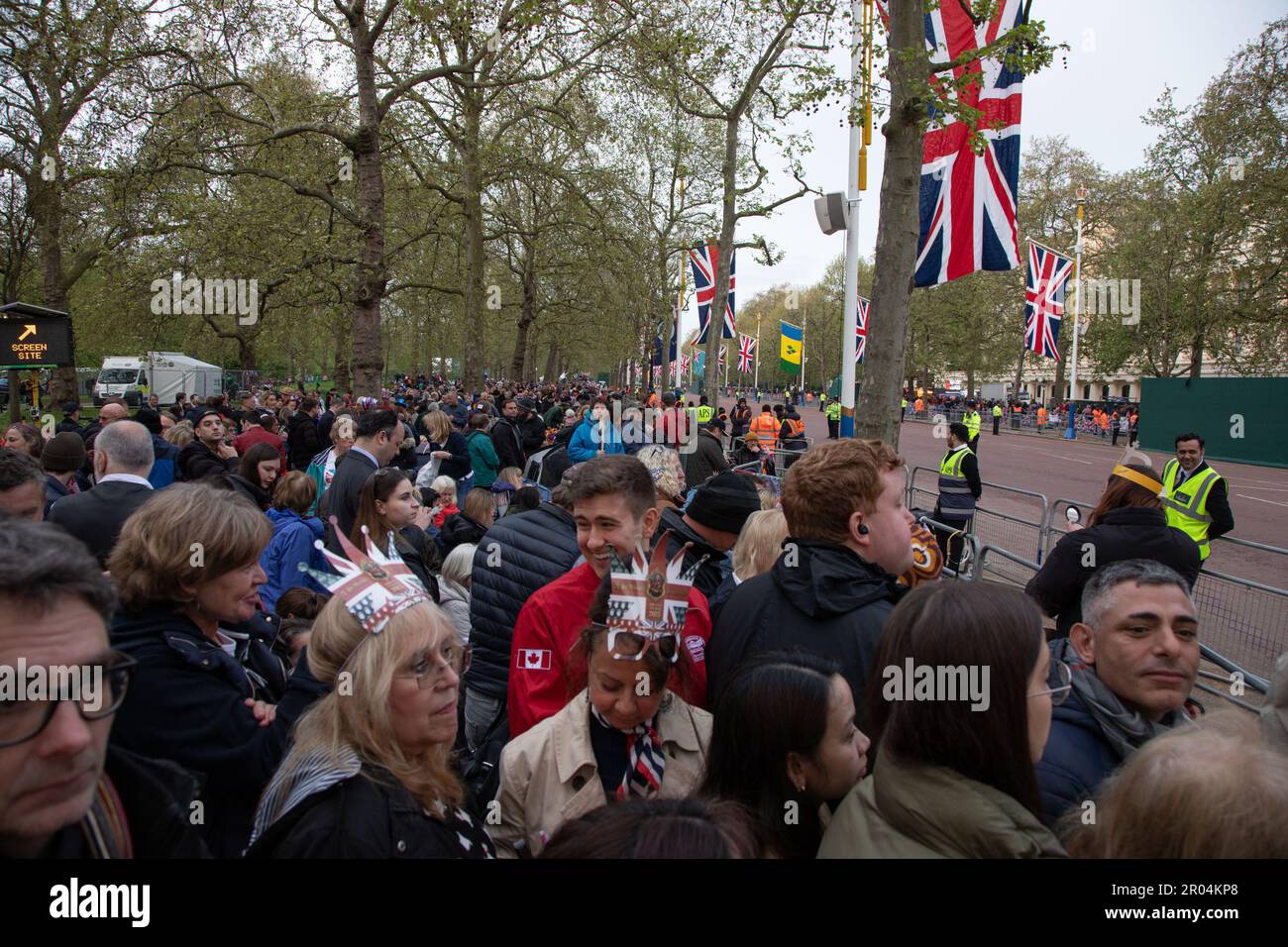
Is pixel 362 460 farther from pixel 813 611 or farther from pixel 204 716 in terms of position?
pixel 813 611

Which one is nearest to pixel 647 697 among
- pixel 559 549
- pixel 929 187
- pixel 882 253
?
pixel 559 549

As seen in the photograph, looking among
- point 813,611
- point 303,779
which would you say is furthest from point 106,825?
point 813,611

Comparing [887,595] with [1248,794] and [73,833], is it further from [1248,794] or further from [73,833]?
[73,833]

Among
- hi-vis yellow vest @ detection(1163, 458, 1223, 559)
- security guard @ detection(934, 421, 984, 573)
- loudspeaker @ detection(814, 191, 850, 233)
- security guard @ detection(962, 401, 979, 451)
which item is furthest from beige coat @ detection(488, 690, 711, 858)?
loudspeaker @ detection(814, 191, 850, 233)

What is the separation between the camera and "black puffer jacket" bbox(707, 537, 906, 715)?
2.41 m

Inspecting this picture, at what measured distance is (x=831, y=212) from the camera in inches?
476

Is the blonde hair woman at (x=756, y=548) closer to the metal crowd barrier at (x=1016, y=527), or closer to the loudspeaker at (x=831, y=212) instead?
the metal crowd barrier at (x=1016, y=527)

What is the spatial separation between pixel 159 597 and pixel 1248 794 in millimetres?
2622

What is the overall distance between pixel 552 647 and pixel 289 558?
9.12 feet

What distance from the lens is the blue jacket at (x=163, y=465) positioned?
6.98 m

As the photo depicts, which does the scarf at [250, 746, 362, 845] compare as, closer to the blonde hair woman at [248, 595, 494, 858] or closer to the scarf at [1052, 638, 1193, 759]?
the blonde hair woman at [248, 595, 494, 858]

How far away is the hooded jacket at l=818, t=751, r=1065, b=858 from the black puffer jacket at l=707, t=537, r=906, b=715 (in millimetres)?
607

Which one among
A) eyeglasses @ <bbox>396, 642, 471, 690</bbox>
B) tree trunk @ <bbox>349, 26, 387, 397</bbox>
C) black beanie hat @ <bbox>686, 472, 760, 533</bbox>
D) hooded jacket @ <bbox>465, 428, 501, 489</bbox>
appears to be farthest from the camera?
tree trunk @ <bbox>349, 26, 387, 397</bbox>

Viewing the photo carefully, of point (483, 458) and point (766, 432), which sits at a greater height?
point (766, 432)
